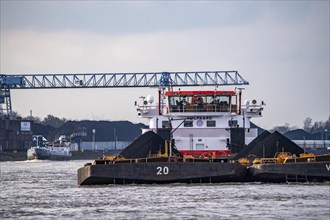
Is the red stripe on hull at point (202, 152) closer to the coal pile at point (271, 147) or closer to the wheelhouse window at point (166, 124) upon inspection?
the wheelhouse window at point (166, 124)

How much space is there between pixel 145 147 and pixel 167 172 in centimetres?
643

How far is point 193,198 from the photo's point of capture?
54.9 m

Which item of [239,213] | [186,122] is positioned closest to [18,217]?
[239,213]

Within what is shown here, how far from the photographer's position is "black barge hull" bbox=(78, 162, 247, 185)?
64.1 m

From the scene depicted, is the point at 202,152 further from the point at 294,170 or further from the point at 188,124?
the point at 294,170

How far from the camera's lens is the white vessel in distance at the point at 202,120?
75875 millimetres

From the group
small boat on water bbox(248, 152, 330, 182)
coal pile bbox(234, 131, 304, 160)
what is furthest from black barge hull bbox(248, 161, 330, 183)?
coal pile bbox(234, 131, 304, 160)

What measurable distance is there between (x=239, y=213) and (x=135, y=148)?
922 inches

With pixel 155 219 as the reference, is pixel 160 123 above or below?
above

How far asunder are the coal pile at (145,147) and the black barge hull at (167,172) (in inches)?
192

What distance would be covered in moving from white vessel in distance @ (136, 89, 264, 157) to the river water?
10654 mm

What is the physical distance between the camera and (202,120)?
77062 millimetres

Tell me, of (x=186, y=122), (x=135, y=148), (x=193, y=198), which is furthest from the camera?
(x=186, y=122)

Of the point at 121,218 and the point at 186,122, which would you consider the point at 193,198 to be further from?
the point at 186,122
